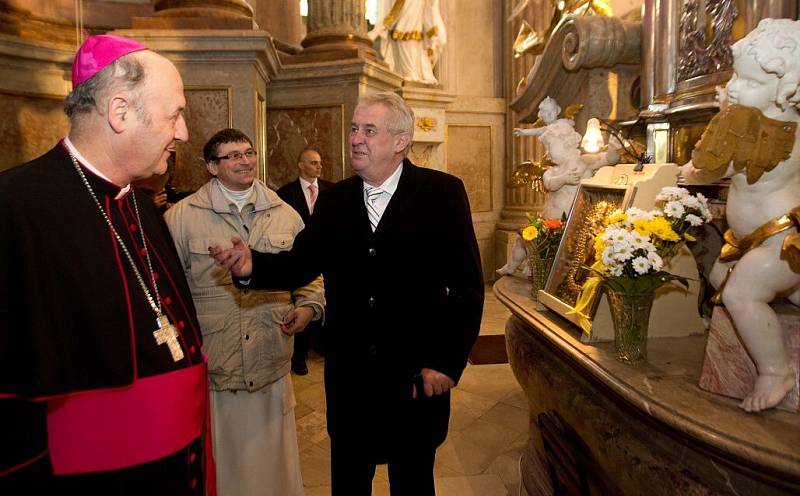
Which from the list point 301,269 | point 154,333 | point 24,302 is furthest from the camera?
point 301,269

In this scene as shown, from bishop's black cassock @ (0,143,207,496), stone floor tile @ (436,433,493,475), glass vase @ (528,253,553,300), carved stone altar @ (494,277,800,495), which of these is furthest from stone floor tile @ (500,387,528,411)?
bishop's black cassock @ (0,143,207,496)

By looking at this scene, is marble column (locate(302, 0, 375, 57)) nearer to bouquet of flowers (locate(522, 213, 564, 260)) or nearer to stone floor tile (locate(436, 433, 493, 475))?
bouquet of flowers (locate(522, 213, 564, 260))

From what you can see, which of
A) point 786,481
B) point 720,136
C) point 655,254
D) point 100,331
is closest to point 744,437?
point 786,481

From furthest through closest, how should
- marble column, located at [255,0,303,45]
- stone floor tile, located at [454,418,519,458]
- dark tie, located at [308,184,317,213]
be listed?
1. marble column, located at [255,0,303,45]
2. dark tie, located at [308,184,317,213]
3. stone floor tile, located at [454,418,519,458]

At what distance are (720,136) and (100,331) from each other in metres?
1.76

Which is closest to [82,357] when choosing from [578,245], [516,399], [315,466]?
[578,245]

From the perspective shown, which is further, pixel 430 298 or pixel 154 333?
pixel 430 298

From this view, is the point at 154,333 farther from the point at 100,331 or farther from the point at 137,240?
the point at 137,240

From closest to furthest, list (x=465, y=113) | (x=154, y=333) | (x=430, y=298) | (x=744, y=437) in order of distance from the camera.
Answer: (x=744, y=437) → (x=154, y=333) → (x=430, y=298) → (x=465, y=113)

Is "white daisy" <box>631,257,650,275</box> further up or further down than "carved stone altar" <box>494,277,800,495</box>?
further up

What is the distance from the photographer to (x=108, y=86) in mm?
1536

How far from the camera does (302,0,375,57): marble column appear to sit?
7.04m

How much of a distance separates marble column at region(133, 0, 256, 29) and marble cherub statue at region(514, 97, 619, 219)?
3.18 meters

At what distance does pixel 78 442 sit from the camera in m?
1.49
